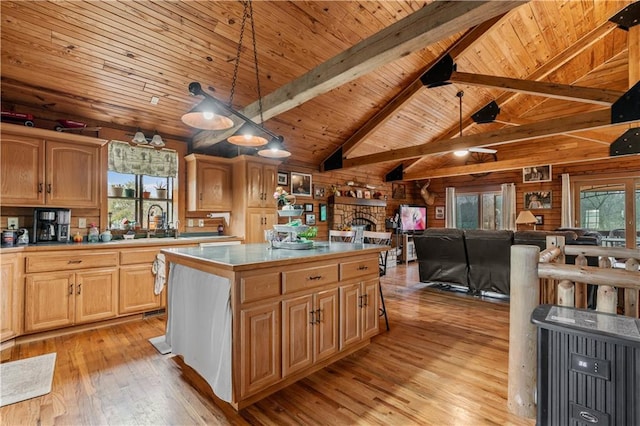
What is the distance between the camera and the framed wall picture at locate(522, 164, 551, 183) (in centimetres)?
763

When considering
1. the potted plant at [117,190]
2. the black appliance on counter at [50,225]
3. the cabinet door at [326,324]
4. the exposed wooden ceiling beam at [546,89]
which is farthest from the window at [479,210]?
the black appliance on counter at [50,225]

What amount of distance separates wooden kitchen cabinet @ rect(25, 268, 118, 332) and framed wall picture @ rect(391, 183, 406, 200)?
7541 mm

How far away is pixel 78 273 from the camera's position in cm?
331

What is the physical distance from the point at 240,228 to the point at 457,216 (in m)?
7.17

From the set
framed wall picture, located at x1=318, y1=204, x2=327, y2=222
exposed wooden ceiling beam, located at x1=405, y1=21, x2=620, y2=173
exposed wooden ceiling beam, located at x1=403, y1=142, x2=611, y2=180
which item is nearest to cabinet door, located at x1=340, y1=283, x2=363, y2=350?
framed wall picture, located at x1=318, y1=204, x2=327, y2=222

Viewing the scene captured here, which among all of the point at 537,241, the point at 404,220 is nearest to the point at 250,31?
the point at 537,241

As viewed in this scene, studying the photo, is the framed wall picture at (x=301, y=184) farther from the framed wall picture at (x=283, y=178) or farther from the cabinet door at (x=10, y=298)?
the cabinet door at (x=10, y=298)

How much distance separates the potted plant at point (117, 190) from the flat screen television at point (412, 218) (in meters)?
6.98

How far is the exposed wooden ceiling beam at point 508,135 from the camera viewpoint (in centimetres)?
409

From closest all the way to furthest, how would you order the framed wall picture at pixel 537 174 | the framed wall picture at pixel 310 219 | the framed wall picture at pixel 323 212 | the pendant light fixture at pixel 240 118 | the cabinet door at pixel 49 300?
the pendant light fixture at pixel 240 118 → the cabinet door at pixel 49 300 → the framed wall picture at pixel 310 219 → the framed wall picture at pixel 323 212 → the framed wall picture at pixel 537 174

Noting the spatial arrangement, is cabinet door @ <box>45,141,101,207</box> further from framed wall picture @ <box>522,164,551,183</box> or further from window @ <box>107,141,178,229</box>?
framed wall picture @ <box>522,164,551,183</box>

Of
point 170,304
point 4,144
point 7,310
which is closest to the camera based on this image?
point 170,304

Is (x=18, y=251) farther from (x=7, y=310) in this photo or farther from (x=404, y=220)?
(x=404, y=220)

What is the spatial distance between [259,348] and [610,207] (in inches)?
345
